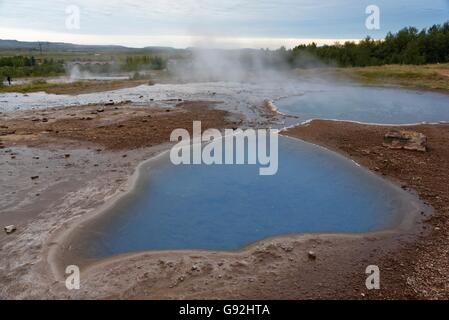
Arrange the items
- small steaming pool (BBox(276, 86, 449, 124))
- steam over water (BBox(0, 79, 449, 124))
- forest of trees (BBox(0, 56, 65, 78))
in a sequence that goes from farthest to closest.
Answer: forest of trees (BBox(0, 56, 65, 78)) → steam over water (BBox(0, 79, 449, 124)) → small steaming pool (BBox(276, 86, 449, 124))

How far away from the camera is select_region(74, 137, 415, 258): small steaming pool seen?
5.45m

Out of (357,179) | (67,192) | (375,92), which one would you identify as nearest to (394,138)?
(357,179)

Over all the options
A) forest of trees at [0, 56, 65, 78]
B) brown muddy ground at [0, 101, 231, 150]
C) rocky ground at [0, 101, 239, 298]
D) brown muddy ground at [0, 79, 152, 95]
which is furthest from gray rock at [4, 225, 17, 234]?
forest of trees at [0, 56, 65, 78]

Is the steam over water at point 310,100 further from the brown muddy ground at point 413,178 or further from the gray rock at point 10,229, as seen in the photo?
the gray rock at point 10,229

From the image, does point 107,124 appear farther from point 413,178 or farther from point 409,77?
point 409,77

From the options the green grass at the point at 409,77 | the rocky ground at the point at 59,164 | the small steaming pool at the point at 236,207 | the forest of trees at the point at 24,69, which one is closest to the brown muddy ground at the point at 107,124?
the rocky ground at the point at 59,164

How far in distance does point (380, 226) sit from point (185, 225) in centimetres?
322

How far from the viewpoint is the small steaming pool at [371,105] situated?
1389 centimetres

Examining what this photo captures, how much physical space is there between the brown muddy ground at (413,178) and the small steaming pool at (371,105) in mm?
1658

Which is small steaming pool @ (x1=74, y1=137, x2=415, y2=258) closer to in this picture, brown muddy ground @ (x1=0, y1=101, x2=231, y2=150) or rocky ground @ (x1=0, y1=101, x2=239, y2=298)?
rocky ground @ (x1=0, y1=101, x2=239, y2=298)

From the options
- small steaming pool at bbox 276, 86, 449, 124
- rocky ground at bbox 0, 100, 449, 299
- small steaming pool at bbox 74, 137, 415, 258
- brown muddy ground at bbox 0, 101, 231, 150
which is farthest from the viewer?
small steaming pool at bbox 276, 86, 449, 124

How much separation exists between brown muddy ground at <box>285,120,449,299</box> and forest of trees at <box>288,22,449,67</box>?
26.8m

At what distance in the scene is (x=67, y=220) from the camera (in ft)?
19.2

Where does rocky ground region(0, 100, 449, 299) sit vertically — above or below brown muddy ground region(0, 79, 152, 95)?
below
